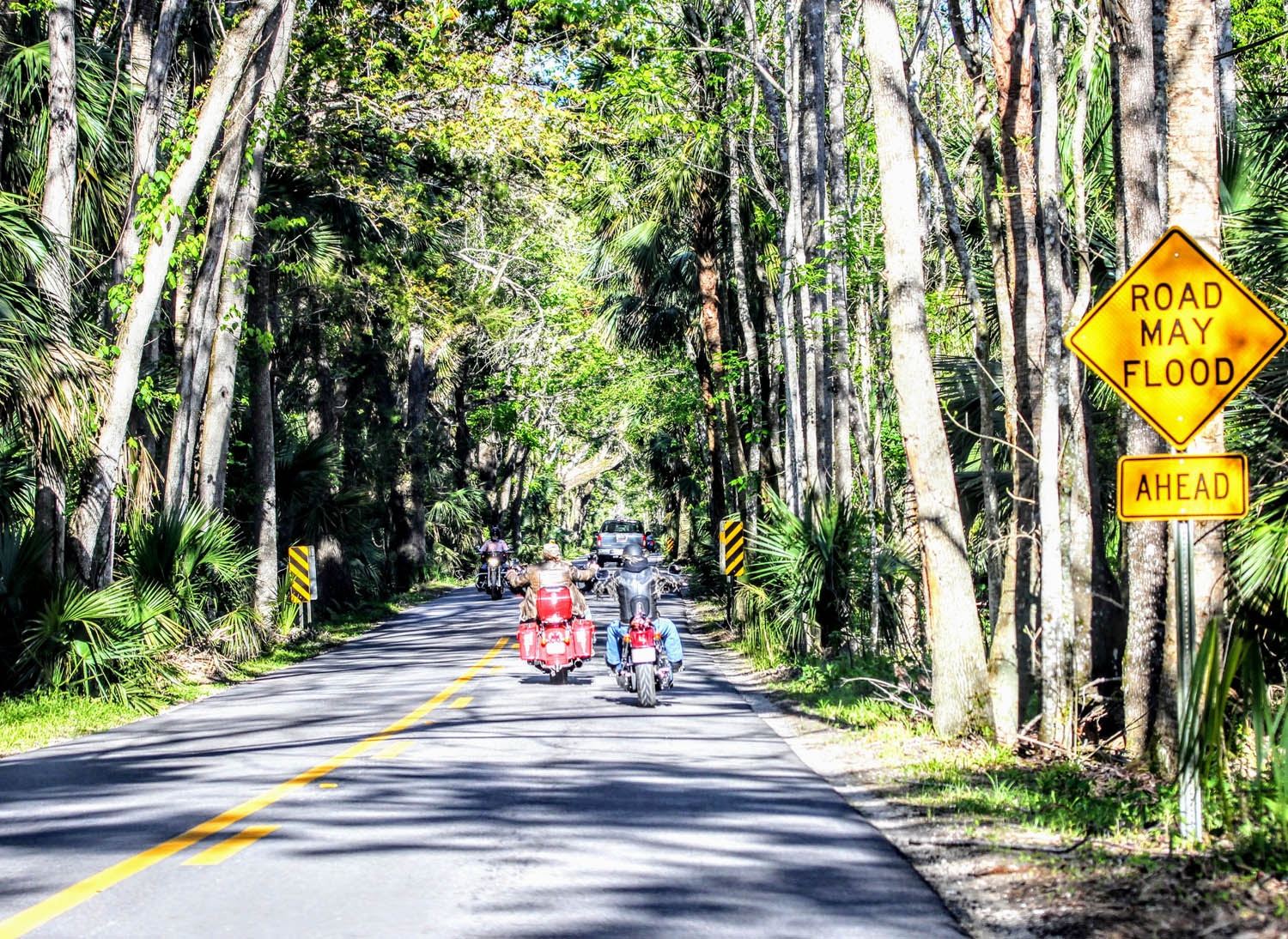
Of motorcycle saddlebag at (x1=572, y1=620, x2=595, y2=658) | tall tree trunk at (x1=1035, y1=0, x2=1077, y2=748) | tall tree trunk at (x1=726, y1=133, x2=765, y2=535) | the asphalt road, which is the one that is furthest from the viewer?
tall tree trunk at (x1=726, y1=133, x2=765, y2=535)

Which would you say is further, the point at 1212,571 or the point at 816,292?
the point at 816,292

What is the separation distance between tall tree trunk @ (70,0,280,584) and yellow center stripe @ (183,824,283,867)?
932 cm

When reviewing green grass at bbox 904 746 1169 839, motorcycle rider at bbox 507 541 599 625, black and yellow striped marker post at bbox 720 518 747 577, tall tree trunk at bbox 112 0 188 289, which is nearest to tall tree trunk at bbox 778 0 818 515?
black and yellow striped marker post at bbox 720 518 747 577

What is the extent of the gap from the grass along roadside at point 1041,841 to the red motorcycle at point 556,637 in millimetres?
4794

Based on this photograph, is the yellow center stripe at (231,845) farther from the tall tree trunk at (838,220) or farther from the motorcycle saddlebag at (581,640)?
the tall tree trunk at (838,220)

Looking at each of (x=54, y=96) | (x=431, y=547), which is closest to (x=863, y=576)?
(x=54, y=96)

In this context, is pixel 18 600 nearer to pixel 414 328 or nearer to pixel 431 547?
pixel 414 328

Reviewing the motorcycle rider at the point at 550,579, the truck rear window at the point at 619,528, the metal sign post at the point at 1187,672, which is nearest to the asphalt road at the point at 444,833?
the metal sign post at the point at 1187,672

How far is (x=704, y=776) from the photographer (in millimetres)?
9898

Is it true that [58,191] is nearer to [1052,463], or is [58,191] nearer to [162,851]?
[162,851]

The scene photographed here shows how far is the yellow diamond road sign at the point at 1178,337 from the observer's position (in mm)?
7180

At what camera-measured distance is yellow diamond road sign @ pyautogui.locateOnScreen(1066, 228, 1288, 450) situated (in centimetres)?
718

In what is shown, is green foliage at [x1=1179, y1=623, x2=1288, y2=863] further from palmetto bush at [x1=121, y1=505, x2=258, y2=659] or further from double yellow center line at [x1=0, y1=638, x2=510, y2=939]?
palmetto bush at [x1=121, y1=505, x2=258, y2=659]

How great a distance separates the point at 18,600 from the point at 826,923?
12073 millimetres
